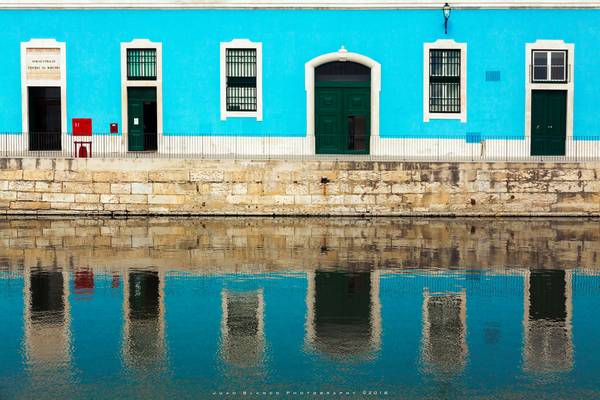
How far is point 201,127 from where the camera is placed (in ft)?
105

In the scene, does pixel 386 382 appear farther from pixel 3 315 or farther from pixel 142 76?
pixel 142 76

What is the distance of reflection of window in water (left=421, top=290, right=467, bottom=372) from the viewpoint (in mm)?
12914

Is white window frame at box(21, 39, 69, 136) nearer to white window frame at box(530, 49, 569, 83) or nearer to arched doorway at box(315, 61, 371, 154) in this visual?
arched doorway at box(315, 61, 371, 154)

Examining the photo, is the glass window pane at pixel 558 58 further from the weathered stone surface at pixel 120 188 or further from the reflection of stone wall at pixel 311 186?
the weathered stone surface at pixel 120 188

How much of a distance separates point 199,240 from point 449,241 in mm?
5689

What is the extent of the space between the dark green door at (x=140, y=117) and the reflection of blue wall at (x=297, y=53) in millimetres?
481

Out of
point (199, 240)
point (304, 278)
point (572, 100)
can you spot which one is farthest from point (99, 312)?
point (572, 100)

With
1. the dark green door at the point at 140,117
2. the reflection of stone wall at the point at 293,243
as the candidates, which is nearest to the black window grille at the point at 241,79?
the dark green door at the point at 140,117

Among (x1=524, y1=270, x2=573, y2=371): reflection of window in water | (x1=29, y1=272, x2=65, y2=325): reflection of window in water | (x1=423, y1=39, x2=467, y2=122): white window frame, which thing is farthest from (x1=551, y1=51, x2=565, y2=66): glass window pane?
(x1=29, y1=272, x2=65, y2=325): reflection of window in water

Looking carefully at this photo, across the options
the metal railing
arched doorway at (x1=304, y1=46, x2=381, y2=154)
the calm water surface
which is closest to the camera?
the calm water surface

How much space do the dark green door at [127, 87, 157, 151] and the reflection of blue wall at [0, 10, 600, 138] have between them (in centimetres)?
48

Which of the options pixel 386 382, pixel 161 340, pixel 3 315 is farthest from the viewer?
pixel 3 315

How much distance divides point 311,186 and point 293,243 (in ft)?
16.9

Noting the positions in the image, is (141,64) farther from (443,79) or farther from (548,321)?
(548,321)
